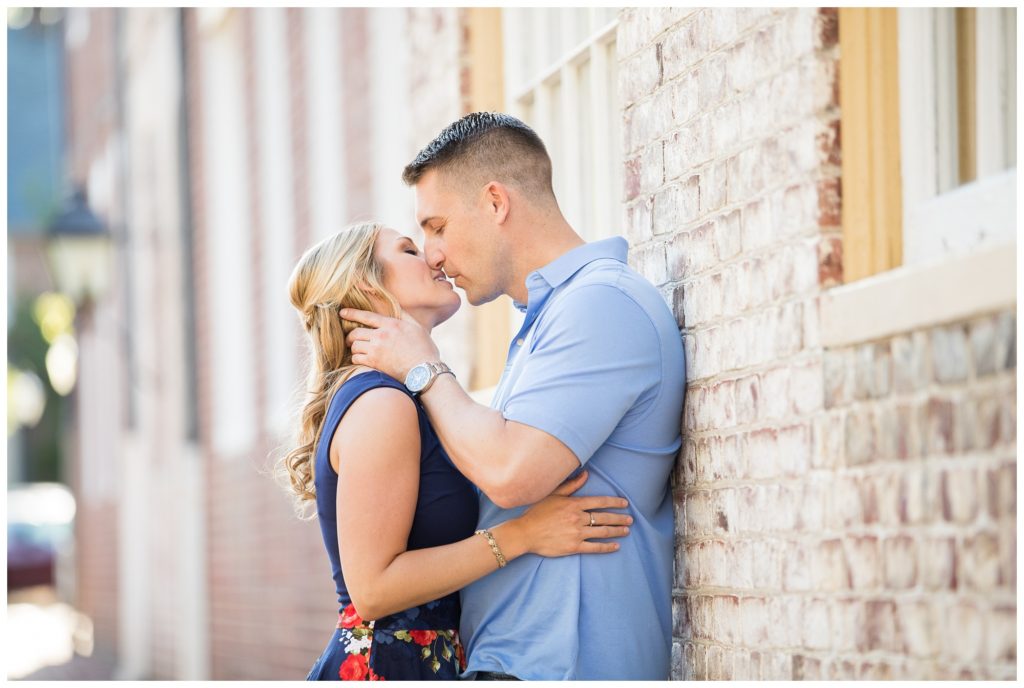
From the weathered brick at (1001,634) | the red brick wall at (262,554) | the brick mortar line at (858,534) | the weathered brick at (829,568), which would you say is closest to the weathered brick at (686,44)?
the brick mortar line at (858,534)

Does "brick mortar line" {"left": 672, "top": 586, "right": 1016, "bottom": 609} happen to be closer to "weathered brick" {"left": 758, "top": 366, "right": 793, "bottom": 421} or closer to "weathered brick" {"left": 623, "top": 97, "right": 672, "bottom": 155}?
"weathered brick" {"left": 758, "top": 366, "right": 793, "bottom": 421}

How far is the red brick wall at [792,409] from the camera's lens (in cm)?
248

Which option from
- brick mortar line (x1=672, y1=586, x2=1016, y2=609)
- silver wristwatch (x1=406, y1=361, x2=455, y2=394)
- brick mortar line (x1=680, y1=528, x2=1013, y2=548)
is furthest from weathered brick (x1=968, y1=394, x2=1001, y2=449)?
silver wristwatch (x1=406, y1=361, x2=455, y2=394)

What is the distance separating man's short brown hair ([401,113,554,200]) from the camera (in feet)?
12.5

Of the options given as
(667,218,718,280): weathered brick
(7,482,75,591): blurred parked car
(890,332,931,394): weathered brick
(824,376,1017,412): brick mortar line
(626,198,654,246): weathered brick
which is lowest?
(7,482,75,591): blurred parked car

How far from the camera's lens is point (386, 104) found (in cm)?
747

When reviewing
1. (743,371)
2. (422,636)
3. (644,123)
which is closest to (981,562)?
(743,371)

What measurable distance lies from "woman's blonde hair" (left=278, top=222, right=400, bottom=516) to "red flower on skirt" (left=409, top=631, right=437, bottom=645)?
1.78 feet

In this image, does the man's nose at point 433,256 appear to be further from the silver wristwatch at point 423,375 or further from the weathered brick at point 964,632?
the weathered brick at point 964,632

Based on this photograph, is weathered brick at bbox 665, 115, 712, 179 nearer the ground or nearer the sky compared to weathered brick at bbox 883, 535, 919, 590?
nearer the sky

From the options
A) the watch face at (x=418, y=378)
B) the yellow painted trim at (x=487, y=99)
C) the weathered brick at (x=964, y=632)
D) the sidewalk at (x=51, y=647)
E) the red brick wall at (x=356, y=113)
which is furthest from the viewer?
the sidewalk at (x=51, y=647)

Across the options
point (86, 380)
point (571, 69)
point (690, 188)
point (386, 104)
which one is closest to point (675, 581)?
point (690, 188)


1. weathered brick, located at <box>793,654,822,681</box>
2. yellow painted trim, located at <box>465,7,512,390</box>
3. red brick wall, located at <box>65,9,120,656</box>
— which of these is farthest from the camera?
red brick wall, located at <box>65,9,120,656</box>

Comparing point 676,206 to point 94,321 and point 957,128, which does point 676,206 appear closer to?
point 957,128
